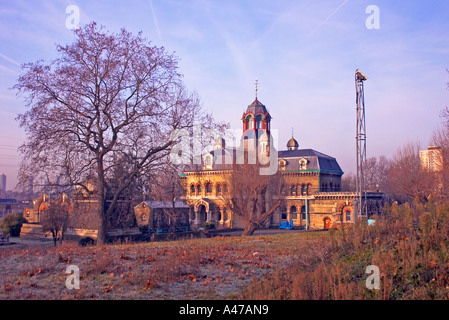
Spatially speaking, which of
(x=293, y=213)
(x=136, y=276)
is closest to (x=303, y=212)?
(x=293, y=213)

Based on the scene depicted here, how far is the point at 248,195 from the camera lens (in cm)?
2980

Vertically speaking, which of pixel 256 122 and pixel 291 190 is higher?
pixel 256 122

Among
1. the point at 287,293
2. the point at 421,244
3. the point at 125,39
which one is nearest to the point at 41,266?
the point at 287,293

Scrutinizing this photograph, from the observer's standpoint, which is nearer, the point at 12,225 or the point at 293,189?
the point at 12,225

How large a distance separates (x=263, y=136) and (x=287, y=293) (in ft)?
179

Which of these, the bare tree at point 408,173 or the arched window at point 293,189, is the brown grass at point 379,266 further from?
the arched window at point 293,189

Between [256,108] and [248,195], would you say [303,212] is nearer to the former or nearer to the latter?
→ [256,108]

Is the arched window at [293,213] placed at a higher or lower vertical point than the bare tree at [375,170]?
lower

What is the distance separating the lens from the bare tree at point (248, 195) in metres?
28.3

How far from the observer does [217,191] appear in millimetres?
57750

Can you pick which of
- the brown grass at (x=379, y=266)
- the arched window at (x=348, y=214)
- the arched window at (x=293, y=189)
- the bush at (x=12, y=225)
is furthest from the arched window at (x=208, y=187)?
the brown grass at (x=379, y=266)

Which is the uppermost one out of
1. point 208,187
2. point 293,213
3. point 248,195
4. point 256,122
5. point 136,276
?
point 256,122

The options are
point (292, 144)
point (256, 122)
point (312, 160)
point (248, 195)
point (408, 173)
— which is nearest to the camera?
point (248, 195)
